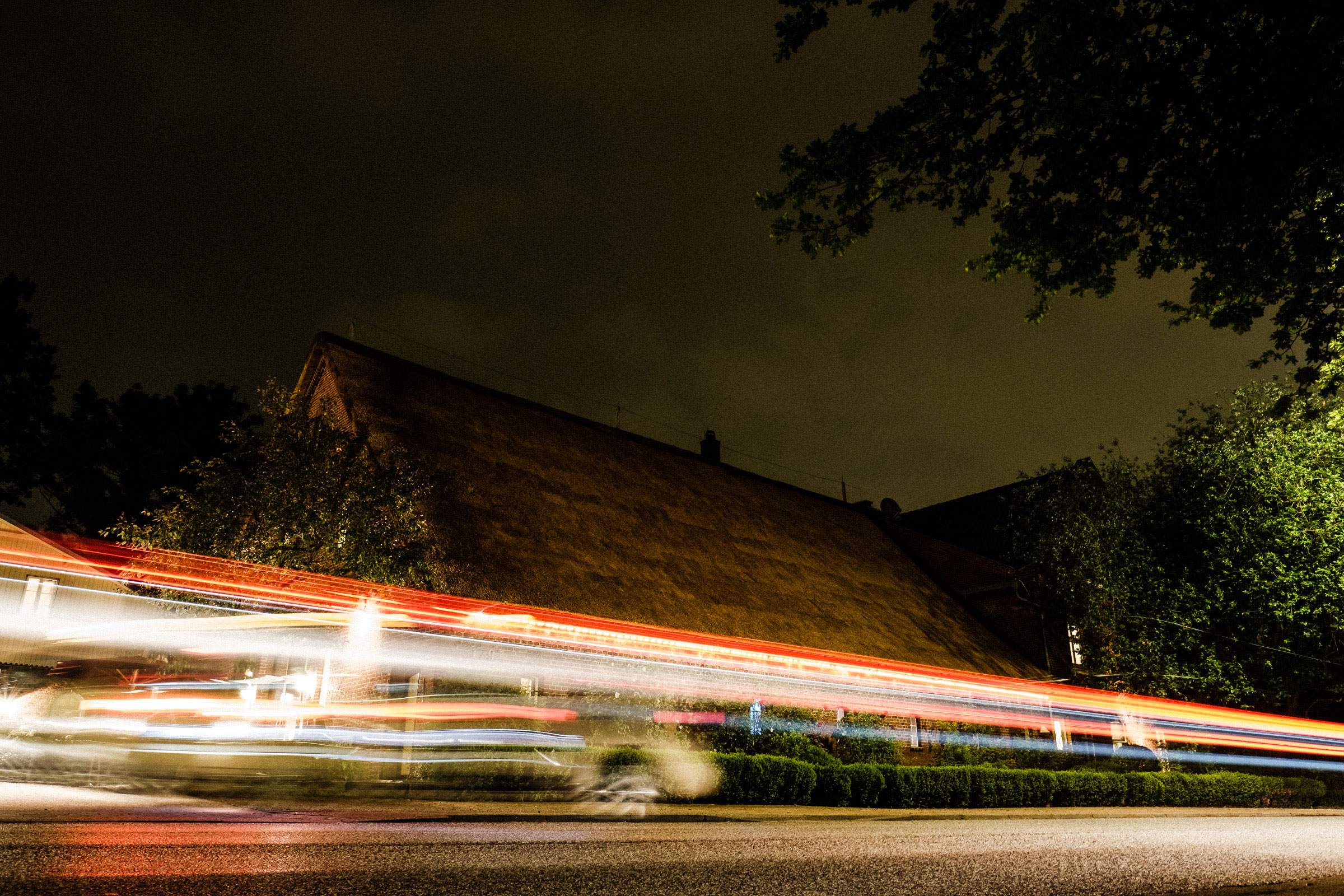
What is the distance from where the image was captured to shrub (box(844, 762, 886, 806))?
15.9m

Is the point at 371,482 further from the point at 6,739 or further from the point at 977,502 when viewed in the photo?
the point at 977,502

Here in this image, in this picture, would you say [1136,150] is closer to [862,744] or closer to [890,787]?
[890,787]

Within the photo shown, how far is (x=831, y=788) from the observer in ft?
51.1

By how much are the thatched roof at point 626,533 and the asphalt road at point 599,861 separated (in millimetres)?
8104

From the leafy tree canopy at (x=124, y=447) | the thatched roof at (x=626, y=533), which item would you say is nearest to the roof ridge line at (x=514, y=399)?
the thatched roof at (x=626, y=533)

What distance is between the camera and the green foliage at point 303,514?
12664 mm

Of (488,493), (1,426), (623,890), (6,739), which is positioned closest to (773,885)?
(623,890)

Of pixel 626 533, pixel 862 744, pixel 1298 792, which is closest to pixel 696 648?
pixel 626 533

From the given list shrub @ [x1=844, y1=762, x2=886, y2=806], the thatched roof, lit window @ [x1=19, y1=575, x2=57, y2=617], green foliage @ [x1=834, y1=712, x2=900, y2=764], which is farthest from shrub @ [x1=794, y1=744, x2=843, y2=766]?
lit window @ [x1=19, y1=575, x2=57, y2=617]

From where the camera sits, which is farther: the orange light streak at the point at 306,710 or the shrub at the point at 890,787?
the shrub at the point at 890,787

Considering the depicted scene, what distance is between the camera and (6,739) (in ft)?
33.0

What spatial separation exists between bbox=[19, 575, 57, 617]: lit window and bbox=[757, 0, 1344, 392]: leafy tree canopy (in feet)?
103

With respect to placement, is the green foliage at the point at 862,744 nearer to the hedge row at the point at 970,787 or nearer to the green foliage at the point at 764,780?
the hedge row at the point at 970,787

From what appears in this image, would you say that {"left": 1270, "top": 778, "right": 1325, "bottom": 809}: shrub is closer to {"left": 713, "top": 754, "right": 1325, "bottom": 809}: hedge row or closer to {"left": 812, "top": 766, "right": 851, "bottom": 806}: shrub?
{"left": 713, "top": 754, "right": 1325, "bottom": 809}: hedge row
